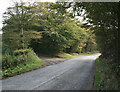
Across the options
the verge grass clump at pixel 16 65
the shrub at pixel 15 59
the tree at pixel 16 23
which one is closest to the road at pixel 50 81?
the verge grass clump at pixel 16 65

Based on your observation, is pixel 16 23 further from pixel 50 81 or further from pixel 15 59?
pixel 50 81

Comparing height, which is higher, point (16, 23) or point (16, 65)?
point (16, 23)

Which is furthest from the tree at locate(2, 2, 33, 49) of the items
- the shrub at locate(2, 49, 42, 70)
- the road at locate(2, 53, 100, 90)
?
the road at locate(2, 53, 100, 90)

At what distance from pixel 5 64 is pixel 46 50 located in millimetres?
15600

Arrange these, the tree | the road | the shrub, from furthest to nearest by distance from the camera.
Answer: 1. the tree
2. the shrub
3. the road

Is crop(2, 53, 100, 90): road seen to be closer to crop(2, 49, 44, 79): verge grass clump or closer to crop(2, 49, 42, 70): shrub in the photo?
crop(2, 49, 44, 79): verge grass clump

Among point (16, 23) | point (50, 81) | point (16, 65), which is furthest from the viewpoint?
point (16, 23)

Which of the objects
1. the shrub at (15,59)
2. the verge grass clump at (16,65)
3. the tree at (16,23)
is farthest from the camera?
the tree at (16,23)

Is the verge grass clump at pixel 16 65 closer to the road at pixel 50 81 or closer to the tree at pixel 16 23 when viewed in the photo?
the road at pixel 50 81

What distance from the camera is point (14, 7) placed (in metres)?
13.4

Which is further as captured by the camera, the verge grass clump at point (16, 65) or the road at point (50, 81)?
the verge grass clump at point (16, 65)

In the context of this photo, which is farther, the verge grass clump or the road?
the verge grass clump

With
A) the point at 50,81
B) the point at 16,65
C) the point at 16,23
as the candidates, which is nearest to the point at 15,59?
the point at 16,65

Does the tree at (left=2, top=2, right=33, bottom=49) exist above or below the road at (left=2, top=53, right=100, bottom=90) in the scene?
above
